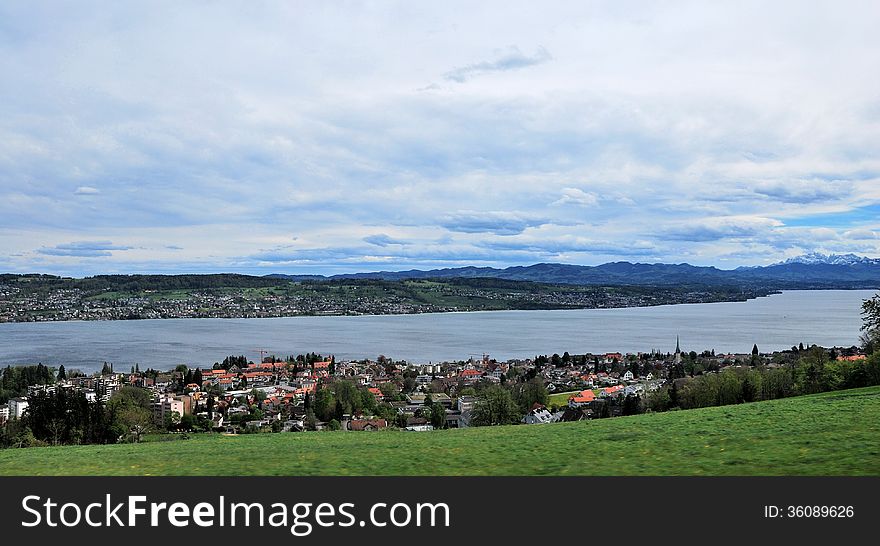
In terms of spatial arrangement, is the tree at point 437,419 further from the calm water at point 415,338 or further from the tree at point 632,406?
the calm water at point 415,338

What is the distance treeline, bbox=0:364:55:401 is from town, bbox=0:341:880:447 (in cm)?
10

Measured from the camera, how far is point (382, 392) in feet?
195

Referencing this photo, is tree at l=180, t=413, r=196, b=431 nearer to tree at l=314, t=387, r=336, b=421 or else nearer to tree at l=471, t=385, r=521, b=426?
tree at l=314, t=387, r=336, b=421

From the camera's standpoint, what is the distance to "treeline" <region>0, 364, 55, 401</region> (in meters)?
58.0

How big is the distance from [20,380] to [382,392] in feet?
109

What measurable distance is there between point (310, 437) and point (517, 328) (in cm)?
12918

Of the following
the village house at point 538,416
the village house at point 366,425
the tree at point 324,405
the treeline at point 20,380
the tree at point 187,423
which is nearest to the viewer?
the village house at point 366,425

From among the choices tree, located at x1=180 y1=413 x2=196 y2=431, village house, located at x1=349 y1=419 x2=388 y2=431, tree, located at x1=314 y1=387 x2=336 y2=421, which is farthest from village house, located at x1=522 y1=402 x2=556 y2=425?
tree, located at x1=180 y1=413 x2=196 y2=431

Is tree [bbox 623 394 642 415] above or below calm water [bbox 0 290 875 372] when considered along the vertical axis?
above

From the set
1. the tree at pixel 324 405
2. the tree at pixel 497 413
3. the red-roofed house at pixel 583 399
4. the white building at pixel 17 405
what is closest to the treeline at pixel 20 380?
the white building at pixel 17 405

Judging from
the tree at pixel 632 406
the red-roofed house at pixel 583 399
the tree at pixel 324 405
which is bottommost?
the red-roofed house at pixel 583 399

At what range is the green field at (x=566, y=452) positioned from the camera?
9234 millimetres

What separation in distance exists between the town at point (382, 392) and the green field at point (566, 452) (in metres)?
12.4
